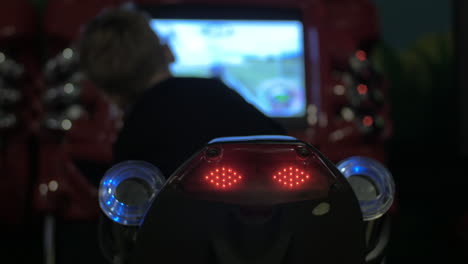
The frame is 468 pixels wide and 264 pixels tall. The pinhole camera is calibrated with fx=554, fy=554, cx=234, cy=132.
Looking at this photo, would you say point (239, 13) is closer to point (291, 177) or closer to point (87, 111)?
point (87, 111)

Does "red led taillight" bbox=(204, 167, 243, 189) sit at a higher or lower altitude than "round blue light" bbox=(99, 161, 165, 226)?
higher

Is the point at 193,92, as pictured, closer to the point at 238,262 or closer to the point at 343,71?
the point at 238,262

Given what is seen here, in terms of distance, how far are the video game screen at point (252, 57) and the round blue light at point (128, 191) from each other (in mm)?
1651

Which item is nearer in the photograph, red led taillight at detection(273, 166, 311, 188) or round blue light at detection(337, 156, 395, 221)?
red led taillight at detection(273, 166, 311, 188)

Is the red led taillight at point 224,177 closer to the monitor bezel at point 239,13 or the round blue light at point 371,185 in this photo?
the round blue light at point 371,185

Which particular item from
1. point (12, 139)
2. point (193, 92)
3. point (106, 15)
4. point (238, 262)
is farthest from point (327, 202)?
point (12, 139)

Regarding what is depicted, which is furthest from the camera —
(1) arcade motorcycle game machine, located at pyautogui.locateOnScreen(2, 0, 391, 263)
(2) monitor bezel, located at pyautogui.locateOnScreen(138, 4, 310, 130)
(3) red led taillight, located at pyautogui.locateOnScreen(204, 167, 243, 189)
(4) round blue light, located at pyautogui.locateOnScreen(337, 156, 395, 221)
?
(2) monitor bezel, located at pyautogui.locateOnScreen(138, 4, 310, 130)

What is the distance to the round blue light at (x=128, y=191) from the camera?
65cm

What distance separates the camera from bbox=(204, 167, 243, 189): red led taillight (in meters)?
0.58

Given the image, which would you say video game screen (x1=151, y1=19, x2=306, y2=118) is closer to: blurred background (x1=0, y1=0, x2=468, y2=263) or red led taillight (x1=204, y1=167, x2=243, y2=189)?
blurred background (x1=0, y1=0, x2=468, y2=263)

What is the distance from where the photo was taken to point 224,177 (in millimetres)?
577

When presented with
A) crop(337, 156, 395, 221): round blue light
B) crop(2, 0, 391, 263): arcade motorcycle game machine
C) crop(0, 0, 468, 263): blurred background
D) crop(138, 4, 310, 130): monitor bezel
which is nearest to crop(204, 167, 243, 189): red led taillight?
crop(337, 156, 395, 221): round blue light

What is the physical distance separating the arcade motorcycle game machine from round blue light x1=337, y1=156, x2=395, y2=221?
1.39 m

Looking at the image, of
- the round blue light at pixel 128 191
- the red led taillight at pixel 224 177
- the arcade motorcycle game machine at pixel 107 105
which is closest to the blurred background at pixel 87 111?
the arcade motorcycle game machine at pixel 107 105
